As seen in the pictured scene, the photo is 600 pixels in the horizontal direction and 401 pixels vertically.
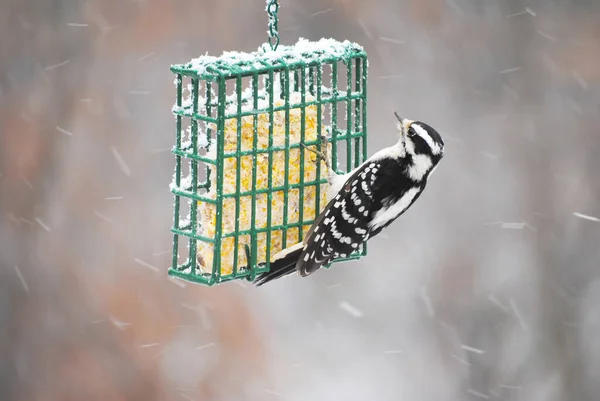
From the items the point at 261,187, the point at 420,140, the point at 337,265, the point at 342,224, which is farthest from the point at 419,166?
the point at 337,265

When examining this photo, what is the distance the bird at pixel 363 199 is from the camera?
5.98 meters

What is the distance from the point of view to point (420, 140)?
6.09 meters

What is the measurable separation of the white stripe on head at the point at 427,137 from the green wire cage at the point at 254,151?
0.34 metres

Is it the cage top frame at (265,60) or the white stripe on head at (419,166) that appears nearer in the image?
the cage top frame at (265,60)

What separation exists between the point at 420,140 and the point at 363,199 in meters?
0.38

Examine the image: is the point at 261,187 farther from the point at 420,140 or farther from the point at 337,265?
the point at 337,265

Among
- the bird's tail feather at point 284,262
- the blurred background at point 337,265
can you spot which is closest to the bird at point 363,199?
the bird's tail feather at point 284,262

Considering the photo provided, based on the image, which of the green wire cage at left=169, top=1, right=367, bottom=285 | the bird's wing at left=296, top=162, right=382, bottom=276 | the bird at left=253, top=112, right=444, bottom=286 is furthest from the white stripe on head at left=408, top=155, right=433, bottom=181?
the green wire cage at left=169, top=1, right=367, bottom=285

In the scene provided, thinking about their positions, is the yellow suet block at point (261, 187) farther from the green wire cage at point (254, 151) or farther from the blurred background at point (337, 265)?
the blurred background at point (337, 265)

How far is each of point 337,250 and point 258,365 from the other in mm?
4873

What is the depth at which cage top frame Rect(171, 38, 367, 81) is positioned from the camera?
18.2ft

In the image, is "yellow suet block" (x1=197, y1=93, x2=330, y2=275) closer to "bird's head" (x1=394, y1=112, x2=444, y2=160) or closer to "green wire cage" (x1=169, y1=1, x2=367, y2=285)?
"green wire cage" (x1=169, y1=1, x2=367, y2=285)

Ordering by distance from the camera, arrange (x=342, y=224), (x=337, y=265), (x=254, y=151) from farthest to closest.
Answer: (x=337, y=265)
(x=342, y=224)
(x=254, y=151)
